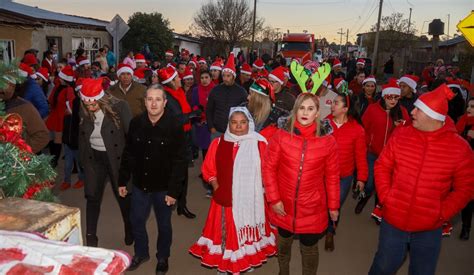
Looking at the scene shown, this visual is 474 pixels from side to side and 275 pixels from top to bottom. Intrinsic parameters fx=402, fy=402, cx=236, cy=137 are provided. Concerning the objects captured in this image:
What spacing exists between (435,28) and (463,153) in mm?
33829

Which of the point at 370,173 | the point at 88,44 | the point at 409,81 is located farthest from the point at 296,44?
the point at 370,173

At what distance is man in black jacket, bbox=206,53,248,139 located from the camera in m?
6.51

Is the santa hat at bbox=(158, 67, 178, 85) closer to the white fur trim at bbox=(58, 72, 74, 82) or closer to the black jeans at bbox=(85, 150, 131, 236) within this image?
the white fur trim at bbox=(58, 72, 74, 82)

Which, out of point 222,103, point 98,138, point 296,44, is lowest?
point 98,138

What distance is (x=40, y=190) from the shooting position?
231 cm

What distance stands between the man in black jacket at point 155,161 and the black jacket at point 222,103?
2.37 metres

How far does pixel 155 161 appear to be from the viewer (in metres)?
4.07

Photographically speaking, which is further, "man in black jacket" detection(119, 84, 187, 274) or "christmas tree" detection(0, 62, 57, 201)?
"man in black jacket" detection(119, 84, 187, 274)

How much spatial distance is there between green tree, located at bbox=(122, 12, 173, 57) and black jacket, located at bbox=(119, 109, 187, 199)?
25.5 metres

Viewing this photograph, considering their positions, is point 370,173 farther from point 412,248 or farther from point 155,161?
point 155,161

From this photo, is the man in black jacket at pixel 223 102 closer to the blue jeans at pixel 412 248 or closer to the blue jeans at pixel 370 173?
the blue jeans at pixel 370 173

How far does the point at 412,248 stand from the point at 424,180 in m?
0.67

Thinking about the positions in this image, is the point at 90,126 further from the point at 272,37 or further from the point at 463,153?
the point at 272,37

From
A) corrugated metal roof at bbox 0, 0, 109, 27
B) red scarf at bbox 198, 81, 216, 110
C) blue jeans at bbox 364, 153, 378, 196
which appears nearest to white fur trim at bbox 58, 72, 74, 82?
red scarf at bbox 198, 81, 216, 110
